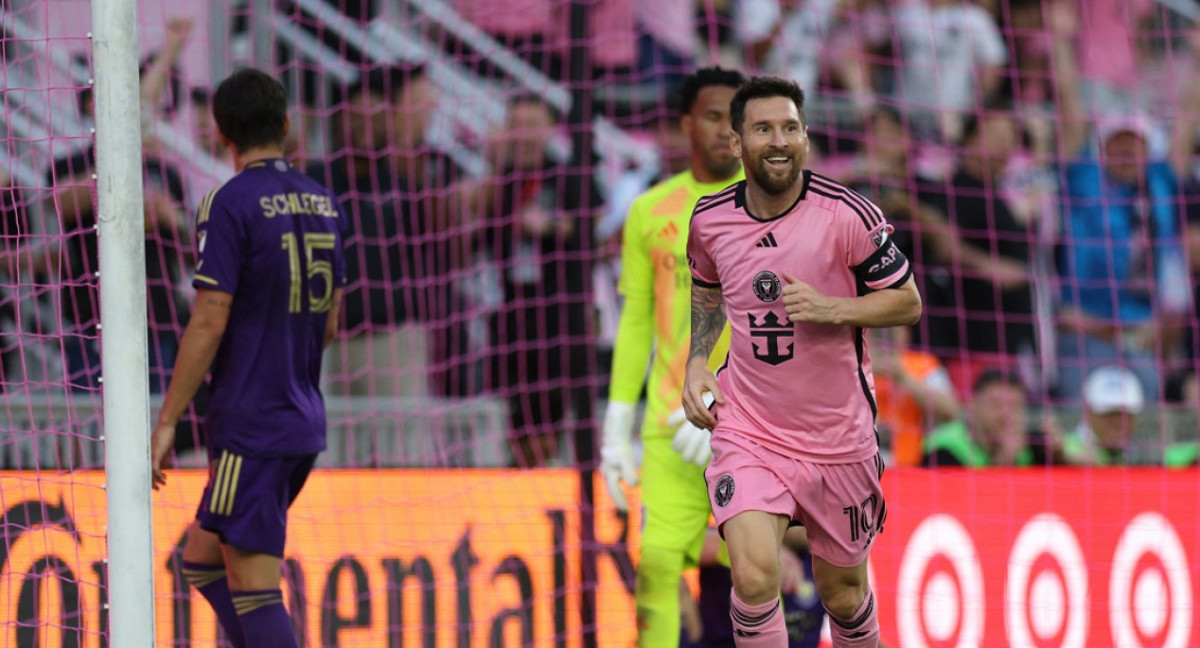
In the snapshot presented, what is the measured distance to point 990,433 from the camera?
731 centimetres

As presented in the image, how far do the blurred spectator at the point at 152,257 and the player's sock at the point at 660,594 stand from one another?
90.8 inches

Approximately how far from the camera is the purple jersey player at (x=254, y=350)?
15.2ft

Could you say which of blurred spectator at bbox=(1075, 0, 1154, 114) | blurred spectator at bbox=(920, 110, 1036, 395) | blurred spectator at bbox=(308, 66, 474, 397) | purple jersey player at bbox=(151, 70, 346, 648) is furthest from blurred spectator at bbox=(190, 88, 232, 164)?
blurred spectator at bbox=(1075, 0, 1154, 114)

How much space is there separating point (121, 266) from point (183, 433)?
9.61 ft

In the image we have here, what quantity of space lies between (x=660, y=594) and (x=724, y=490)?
1.02m

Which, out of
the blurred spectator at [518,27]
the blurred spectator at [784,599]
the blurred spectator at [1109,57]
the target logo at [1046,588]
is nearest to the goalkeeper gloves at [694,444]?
the blurred spectator at [784,599]

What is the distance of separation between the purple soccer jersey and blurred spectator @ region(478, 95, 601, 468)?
2.11 m

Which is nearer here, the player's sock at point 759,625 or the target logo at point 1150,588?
the player's sock at point 759,625

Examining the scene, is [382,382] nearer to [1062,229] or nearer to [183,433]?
[183,433]

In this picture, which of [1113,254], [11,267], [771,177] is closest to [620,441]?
[771,177]

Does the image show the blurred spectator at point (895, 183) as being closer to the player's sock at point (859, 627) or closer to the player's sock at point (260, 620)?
the player's sock at point (859, 627)

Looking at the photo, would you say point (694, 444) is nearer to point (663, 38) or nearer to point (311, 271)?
point (311, 271)

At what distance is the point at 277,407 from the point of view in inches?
187

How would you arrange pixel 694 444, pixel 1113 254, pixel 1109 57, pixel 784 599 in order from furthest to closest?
1. pixel 1109 57
2. pixel 1113 254
3. pixel 784 599
4. pixel 694 444
